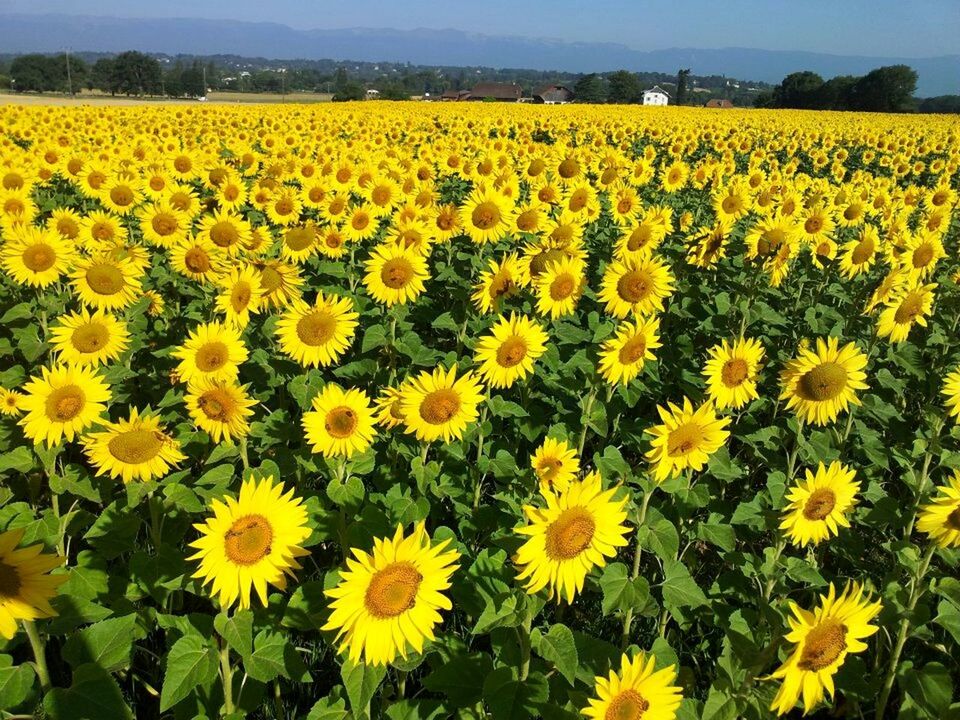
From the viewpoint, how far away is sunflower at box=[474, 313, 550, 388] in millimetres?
4160

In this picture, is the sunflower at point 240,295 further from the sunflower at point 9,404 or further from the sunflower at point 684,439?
the sunflower at point 684,439

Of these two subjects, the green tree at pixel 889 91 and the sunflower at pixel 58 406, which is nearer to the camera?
the sunflower at pixel 58 406

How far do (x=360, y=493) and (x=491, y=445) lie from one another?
1701 mm

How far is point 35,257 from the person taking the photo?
5.57 meters

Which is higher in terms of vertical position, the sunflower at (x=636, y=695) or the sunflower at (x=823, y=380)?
the sunflower at (x=823, y=380)

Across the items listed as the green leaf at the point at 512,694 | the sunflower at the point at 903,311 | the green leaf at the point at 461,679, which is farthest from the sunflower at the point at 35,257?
the sunflower at the point at 903,311

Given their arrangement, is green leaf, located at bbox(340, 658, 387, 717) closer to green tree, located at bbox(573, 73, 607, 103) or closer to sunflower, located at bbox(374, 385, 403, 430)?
sunflower, located at bbox(374, 385, 403, 430)

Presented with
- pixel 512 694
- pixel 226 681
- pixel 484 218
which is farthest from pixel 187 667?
pixel 484 218

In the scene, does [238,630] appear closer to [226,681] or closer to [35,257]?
[226,681]

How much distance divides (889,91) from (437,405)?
81.1 m

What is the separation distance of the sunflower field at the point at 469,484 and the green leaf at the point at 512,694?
1 centimetres

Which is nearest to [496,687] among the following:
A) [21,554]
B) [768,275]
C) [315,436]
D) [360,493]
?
[360,493]

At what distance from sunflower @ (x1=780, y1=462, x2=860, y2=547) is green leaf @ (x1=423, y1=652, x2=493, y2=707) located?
1.67m

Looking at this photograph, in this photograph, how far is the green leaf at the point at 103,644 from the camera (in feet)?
8.43
